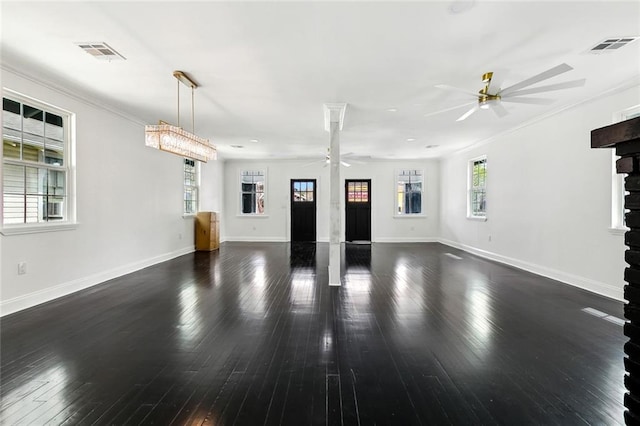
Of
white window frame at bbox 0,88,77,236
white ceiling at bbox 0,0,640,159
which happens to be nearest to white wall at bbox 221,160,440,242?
white ceiling at bbox 0,0,640,159

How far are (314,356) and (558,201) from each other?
4716 millimetres

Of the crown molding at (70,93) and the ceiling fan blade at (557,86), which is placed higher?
the crown molding at (70,93)

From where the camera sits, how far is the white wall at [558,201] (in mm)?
3762

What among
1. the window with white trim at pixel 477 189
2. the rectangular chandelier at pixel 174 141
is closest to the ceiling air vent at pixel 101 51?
the rectangular chandelier at pixel 174 141

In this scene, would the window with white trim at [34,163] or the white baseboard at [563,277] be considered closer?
the window with white trim at [34,163]

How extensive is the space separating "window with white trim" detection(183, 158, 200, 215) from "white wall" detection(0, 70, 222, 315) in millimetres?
553

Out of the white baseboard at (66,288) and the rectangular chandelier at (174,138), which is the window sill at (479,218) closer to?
the rectangular chandelier at (174,138)

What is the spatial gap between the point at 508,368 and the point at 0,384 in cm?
351

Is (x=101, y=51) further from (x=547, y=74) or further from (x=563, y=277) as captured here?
(x=563, y=277)

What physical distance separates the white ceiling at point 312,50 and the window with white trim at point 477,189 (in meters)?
2.41

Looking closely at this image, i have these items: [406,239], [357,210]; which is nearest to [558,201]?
[406,239]

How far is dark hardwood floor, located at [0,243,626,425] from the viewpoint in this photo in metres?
1.62

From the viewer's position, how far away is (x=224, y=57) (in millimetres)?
2889

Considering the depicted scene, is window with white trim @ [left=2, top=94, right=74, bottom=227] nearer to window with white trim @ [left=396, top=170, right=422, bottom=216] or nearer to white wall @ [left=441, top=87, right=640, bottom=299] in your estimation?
white wall @ [left=441, top=87, right=640, bottom=299]
